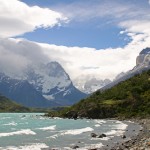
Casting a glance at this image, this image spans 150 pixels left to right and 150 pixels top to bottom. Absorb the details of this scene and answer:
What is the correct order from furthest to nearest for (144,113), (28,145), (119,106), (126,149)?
(119,106)
(144,113)
(28,145)
(126,149)

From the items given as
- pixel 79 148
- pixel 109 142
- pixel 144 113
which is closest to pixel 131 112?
pixel 144 113

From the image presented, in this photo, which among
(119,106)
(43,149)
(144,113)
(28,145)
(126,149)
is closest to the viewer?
(126,149)

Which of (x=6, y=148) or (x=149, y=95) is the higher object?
(x=149, y=95)

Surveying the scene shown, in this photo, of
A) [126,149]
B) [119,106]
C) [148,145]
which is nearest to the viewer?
[148,145]

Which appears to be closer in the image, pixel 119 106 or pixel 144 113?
pixel 144 113

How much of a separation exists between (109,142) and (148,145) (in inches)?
892

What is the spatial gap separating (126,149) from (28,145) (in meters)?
21.0

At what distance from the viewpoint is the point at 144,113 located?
175375 mm

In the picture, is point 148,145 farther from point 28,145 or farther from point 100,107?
point 100,107

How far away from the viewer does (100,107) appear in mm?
198625

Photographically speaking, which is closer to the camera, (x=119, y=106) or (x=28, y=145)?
(x=28, y=145)

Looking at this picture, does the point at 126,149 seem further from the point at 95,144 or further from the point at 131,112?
the point at 131,112

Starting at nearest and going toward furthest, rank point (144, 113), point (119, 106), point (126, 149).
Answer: point (126, 149) → point (144, 113) → point (119, 106)

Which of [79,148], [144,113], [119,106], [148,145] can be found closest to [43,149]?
[79,148]
